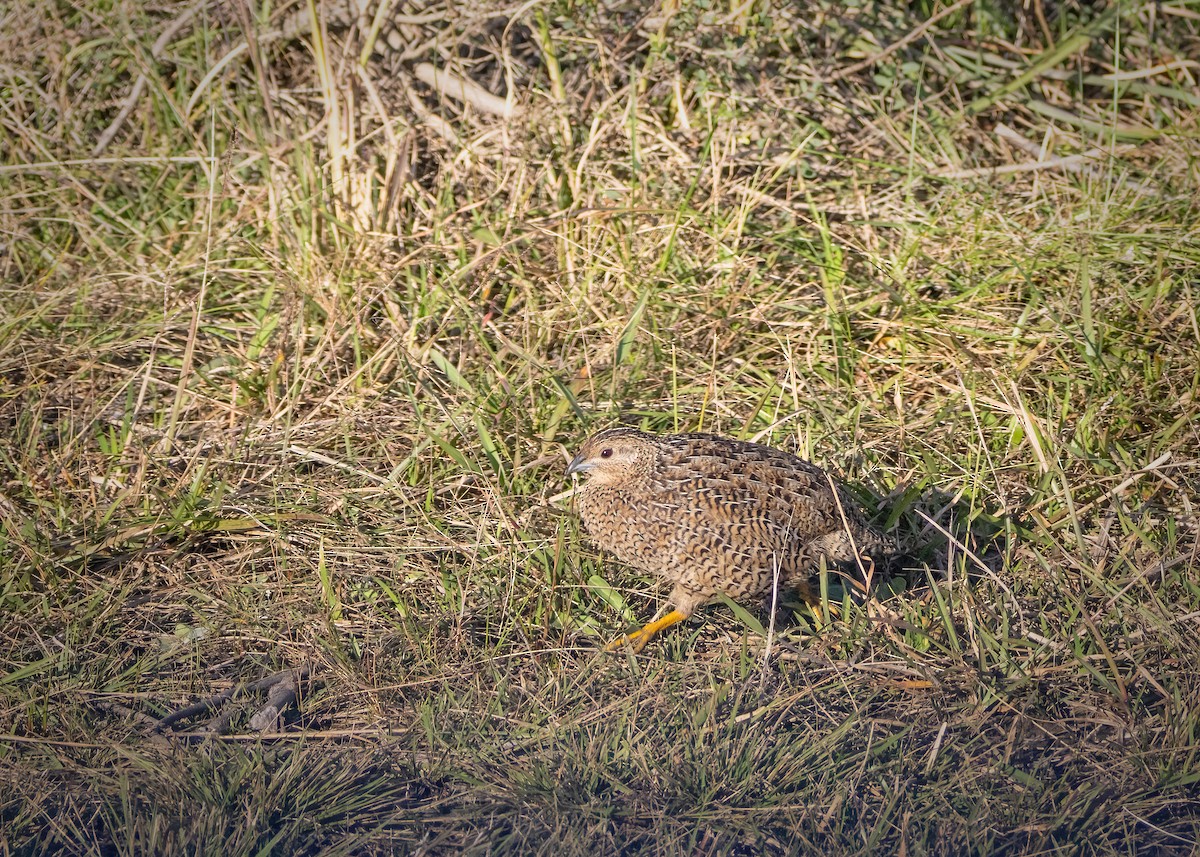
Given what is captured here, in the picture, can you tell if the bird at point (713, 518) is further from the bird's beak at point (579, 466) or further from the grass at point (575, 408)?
the grass at point (575, 408)

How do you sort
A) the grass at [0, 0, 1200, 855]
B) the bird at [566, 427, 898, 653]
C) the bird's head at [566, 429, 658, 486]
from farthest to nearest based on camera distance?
1. the bird's head at [566, 429, 658, 486]
2. the bird at [566, 427, 898, 653]
3. the grass at [0, 0, 1200, 855]

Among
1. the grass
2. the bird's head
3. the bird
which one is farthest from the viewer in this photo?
the bird's head

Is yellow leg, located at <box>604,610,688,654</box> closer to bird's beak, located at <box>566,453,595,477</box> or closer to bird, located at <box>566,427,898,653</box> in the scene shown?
bird, located at <box>566,427,898,653</box>

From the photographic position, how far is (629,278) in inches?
203

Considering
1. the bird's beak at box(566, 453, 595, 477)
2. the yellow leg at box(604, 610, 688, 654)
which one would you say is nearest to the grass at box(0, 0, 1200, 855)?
the yellow leg at box(604, 610, 688, 654)

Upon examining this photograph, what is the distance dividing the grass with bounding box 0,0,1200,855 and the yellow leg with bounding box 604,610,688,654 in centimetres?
8

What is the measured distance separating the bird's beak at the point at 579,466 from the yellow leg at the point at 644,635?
23.8 inches

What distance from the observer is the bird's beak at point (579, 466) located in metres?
4.06

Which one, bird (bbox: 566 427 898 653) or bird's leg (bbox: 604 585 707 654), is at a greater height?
bird (bbox: 566 427 898 653)

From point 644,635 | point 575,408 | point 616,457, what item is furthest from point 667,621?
point 575,408

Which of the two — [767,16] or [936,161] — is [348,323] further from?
[936,161]

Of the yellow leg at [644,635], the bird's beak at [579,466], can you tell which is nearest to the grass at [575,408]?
the yellow leg at [644,635]

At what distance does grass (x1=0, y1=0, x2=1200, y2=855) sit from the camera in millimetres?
3215

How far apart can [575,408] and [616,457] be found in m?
0.54
